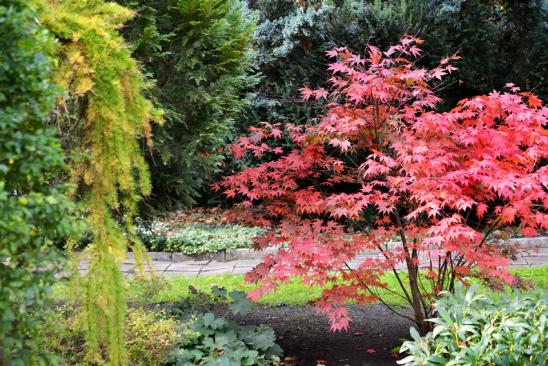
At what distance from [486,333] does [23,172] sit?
242 centimetres

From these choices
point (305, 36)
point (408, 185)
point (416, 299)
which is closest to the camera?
point (408, 185)

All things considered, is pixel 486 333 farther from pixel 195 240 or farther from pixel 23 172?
pixel 195 240

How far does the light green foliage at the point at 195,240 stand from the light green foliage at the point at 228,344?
3.49 m

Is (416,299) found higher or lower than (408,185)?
lower

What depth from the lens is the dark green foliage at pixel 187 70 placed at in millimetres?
5176

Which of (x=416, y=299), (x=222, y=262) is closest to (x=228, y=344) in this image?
(x=416, y=299)

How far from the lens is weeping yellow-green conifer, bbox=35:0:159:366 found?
2.29 m

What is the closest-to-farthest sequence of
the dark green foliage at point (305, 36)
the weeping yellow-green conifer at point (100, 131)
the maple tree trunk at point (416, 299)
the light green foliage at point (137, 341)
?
the weeping yellow-green conifer at point (100, 131), the light green foliage at point (137, 341), the maple tree trunk at point (416, 299), the dark green foliage at point (305, 36)

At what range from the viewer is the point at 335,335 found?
4.44 metres

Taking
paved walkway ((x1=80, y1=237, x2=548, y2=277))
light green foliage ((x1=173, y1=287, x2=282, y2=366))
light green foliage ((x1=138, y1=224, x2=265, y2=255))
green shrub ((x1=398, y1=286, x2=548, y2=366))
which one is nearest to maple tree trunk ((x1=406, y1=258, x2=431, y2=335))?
green shrub ((x1=398, y1=286, x2=548, y2=366))

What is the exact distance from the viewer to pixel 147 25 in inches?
204

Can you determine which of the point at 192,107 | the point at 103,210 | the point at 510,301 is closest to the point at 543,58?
the point at 192,107

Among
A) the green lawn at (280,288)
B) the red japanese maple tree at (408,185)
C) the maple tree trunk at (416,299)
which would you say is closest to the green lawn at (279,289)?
the green lawn at (280,288)

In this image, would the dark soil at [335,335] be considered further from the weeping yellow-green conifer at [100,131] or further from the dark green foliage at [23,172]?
the dark green foliage at [23,172]
